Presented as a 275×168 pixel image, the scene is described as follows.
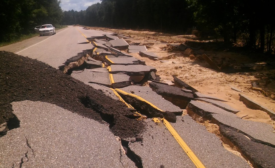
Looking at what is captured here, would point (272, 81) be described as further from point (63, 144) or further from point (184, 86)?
point (63, 144)

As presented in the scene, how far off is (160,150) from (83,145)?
3.29 ft

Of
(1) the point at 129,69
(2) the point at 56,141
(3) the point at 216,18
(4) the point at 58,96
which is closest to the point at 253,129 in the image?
(2) the point at 56,141

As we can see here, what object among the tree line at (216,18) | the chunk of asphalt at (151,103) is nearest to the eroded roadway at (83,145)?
the chunk of asphalt at (151,103)

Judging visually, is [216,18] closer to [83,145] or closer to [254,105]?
[254,105]

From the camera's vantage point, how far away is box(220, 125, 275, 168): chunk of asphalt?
281 centimetres

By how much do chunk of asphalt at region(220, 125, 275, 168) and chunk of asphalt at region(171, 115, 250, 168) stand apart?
21 cm

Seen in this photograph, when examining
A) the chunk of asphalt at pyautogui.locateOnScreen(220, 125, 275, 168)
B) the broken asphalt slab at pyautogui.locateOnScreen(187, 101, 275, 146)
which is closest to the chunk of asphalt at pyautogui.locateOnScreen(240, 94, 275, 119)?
the broken asphalt slab at pyautogui.locateOnScreen(187, 101, 275, 146)

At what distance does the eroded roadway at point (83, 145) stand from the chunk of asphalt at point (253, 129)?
0.68 m

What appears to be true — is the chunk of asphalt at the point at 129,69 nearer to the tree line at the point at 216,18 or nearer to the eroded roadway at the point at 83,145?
the eroded roadway at the point at 83,145

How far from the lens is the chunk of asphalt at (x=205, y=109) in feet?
14.5

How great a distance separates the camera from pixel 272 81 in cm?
732

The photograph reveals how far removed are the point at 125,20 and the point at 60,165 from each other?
57492 millimetres

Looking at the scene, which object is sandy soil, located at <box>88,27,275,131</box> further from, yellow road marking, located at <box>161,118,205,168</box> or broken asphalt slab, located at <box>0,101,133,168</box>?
broken asphalt slab, located at <box>0,101,133,168</box>

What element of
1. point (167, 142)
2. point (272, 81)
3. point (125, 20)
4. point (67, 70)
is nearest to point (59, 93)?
point (167, 142)
